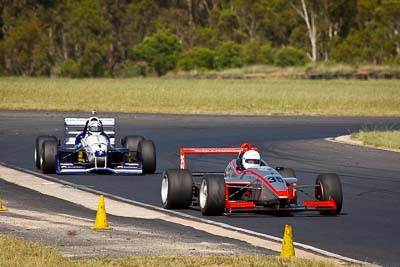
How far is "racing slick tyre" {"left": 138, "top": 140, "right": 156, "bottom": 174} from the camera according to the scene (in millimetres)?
23688

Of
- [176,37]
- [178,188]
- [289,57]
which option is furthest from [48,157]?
[176,37]

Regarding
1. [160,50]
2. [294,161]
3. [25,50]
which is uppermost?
[25,50]

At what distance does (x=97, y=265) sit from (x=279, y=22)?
11463cm

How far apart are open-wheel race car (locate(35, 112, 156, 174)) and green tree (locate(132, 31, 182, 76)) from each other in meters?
91.3

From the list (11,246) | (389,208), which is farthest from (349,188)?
(11,246)

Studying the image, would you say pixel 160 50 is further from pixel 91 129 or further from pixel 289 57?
pixel 91 129

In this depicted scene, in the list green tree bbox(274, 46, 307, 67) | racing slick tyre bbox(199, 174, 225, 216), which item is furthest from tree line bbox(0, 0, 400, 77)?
racing slick tyre bbox(199, 174, 225, 216)

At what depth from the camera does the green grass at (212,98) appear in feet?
179

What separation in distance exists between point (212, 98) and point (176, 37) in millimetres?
54868

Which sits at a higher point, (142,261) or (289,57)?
(142,261)

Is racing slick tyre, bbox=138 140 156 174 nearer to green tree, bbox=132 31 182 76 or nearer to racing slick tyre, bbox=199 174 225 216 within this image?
racing slick tyre, bbox=199 174 225 216

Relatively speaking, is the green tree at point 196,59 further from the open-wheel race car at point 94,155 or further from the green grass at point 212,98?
the open-wheel race car at point 94,155

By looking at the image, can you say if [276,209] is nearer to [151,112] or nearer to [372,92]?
[151,112]

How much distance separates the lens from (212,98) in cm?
6431
